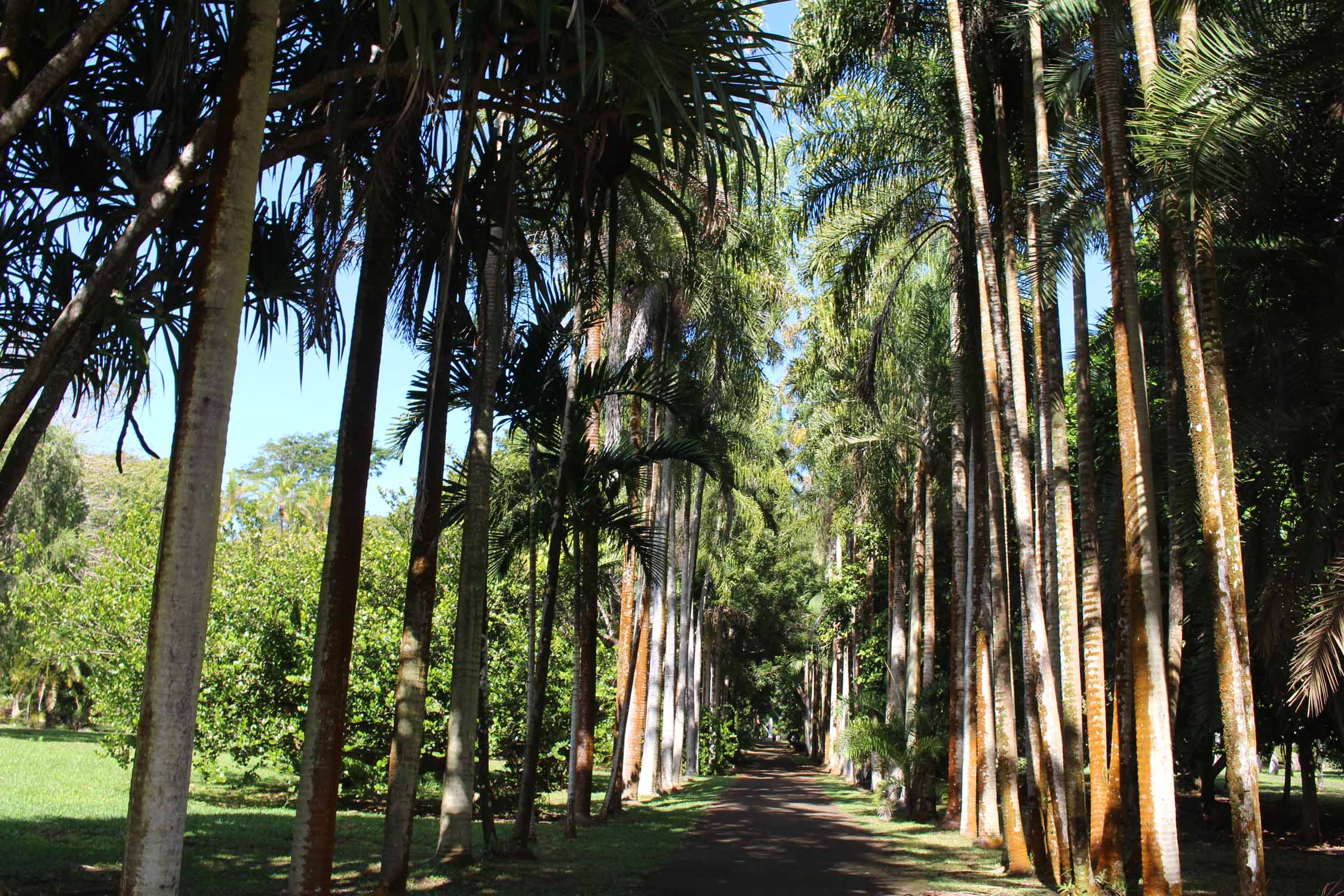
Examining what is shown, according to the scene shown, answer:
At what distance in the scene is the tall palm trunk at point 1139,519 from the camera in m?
9.14

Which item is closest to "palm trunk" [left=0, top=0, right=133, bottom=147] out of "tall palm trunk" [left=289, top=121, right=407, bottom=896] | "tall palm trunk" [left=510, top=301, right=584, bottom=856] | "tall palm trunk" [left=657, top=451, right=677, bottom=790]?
"tall palm trunk" [left=289, top=121, right=407, bottom=896]

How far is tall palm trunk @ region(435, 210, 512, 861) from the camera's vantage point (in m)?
10.4

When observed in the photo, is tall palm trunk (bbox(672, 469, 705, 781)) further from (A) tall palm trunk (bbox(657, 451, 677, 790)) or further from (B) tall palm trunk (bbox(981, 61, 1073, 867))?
(B) tall palm trunk (bbox(981, 61, 1073, 867))

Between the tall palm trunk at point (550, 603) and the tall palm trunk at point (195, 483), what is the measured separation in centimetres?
781

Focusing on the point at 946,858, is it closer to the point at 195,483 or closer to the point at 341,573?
the point at 341,573

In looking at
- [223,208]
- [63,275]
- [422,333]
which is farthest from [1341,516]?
[63,275]

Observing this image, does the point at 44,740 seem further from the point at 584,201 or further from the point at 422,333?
the point at 584,201

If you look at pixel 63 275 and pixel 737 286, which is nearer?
pixel 63 275

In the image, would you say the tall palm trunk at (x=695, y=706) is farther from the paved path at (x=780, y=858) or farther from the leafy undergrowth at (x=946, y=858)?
the leafy undergrowth at (x=946, y=858)

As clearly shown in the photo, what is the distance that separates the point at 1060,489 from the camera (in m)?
12.0

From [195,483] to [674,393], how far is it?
32.7ft

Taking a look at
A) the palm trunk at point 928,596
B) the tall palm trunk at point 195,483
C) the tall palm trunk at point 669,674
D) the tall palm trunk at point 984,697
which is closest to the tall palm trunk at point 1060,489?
the tall palm trunk at point 984,697

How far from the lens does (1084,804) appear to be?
11.2m

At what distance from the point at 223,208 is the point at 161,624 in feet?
6.57
